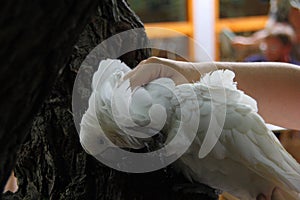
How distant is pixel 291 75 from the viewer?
695 mm

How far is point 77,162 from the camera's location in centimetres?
63

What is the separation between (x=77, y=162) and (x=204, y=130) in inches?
6.7

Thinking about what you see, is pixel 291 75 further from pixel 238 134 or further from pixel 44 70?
pixel 44 70

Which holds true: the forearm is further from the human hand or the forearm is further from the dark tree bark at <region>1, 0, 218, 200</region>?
the dark tree bark at <region>1, 0, 218, 200</region>

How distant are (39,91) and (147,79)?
0.88 ft

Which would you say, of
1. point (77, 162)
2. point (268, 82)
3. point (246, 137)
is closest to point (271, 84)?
point (268, 82)

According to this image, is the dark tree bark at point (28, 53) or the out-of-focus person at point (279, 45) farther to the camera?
the out-of-focus person at point (279, 45)

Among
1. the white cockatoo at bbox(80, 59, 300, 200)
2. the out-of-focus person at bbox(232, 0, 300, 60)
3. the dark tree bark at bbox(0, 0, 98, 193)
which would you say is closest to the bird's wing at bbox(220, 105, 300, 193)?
the white cockatoo at bbox(80, 59, 300, 200)

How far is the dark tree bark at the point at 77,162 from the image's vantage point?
23.3 inches

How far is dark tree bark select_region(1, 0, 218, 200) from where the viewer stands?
59 centimetres

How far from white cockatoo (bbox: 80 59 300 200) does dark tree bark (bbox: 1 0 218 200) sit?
1.6 inches

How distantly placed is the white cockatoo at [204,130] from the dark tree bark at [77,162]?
41 mm

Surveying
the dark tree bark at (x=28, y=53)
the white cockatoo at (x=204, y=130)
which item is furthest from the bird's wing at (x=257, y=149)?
the dark tree bark at (x=28, y=53)

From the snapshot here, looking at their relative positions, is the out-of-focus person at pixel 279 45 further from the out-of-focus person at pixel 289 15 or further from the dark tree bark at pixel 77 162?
the dark tree bark at pixel 77 162
